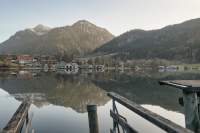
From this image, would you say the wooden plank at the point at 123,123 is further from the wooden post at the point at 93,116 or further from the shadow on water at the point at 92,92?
the shadow on water at the point at 92,92

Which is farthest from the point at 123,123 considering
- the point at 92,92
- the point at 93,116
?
the point at 92,92

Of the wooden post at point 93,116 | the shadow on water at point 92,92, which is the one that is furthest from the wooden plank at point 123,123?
the shadow on water at point 92,92

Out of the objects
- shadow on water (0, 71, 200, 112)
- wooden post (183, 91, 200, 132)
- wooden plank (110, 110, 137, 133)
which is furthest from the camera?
shadow on water (0, 71, 200, 112)

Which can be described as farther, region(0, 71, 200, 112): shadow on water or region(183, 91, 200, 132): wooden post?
region(0, 71, 200, 112): shadow on water

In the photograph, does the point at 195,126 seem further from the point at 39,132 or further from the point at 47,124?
the point at 47,124

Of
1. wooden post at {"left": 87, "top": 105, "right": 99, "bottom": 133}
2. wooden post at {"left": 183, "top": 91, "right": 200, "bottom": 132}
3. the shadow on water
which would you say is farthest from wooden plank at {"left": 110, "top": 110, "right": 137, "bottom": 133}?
the shadow on water

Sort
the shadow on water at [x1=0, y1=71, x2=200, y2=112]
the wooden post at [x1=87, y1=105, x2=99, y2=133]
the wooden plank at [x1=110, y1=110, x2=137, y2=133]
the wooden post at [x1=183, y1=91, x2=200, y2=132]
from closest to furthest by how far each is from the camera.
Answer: the wooden post at [x1=183, y1=91, x2=200, y2=132]
the wooden plank at [x1=110, y1=110, x2=137, y2=133]
the wooden post at [x1=87, y1=105, x2=99, y2=133]
the shadow on water at [x1=0, y1=71, x2=200, y2=112]

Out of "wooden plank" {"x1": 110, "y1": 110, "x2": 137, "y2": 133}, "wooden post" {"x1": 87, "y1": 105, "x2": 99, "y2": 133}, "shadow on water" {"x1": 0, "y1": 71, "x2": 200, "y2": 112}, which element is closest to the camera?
"wooden plank" {"x1": 110, "y1": 110, "x2": 137, "y2": 133}

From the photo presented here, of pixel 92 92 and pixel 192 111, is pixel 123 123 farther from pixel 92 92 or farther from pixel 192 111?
pixel 92 92

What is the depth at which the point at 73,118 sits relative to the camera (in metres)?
33.7

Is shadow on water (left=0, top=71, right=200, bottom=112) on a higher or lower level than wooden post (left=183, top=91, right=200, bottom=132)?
lower

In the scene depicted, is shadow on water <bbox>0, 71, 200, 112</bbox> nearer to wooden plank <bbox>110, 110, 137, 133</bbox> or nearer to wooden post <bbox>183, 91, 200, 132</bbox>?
wooden plank <bbox>110, 110, 137, 133</bbox>

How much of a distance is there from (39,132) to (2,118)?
8424mm

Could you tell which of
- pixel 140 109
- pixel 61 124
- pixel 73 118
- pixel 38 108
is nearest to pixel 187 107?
pixel 140 109
